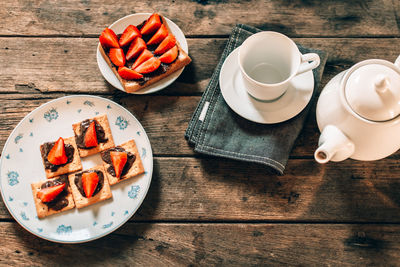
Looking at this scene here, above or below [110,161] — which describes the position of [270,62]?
above

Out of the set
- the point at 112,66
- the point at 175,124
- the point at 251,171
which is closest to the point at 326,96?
the point at 251,171

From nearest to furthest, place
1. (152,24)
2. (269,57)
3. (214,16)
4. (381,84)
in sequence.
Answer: (381,84)
(269,57)
(152,24)
(214,16)

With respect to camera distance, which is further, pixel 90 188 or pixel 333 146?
pixel 90 188

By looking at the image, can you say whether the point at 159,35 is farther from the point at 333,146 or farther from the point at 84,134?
the point at 333,146

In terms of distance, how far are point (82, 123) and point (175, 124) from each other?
27 centimetres

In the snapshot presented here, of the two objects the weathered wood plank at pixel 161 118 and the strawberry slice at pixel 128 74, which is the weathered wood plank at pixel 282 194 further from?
the strawberry slice at pixel 128 74

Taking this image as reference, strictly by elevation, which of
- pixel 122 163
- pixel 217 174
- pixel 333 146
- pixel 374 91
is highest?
pixel 374 91

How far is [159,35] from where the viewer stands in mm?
1036

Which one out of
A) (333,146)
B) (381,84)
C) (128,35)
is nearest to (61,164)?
A: (128,35)

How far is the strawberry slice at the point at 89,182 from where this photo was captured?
37.5 inches

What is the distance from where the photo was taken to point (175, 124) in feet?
3.47

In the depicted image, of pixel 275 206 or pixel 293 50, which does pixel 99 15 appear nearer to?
pixel 293 50

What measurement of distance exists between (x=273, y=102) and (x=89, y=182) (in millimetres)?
550

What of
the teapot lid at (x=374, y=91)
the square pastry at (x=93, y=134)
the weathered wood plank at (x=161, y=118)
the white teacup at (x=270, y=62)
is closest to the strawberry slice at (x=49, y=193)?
the square pastry at (x=93, y=134)
